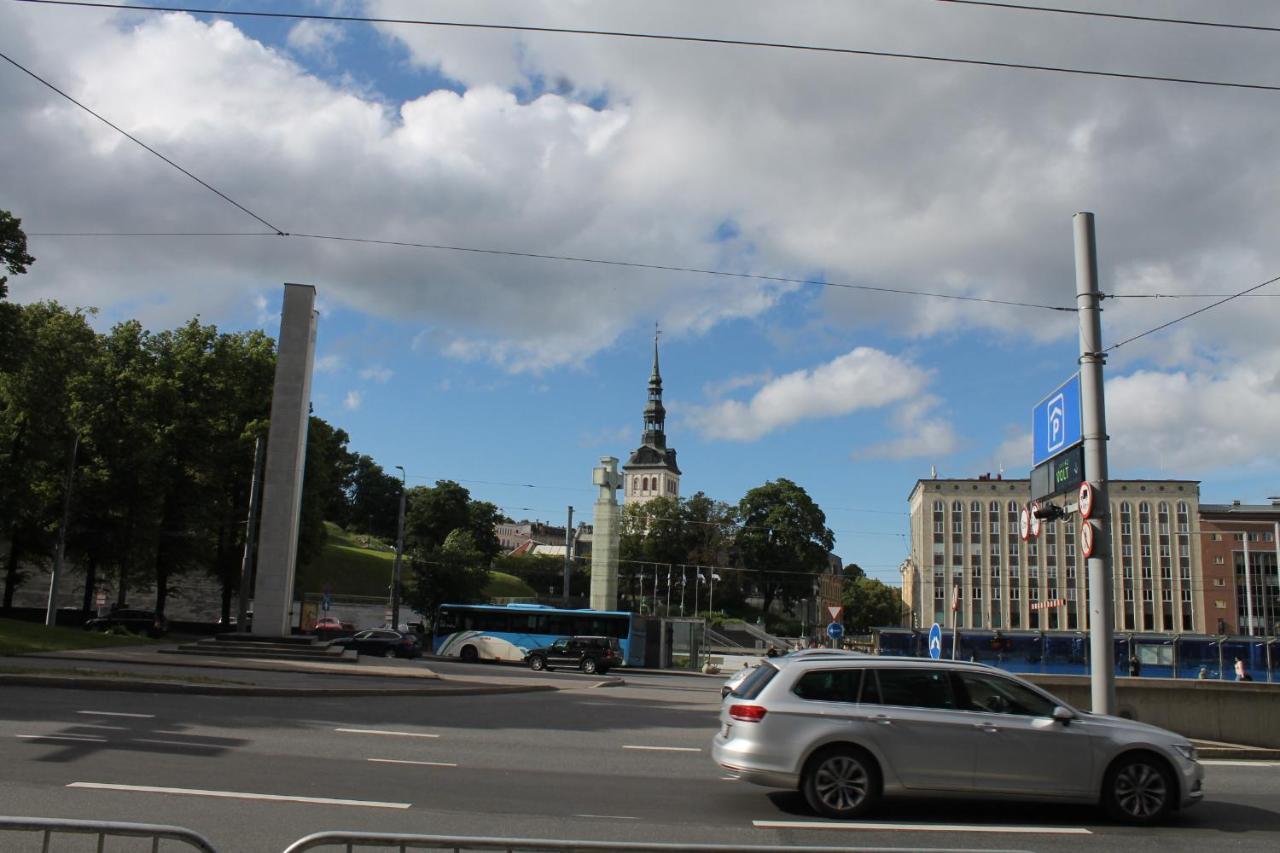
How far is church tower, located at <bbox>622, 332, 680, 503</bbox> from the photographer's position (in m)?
154

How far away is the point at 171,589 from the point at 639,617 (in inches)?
882

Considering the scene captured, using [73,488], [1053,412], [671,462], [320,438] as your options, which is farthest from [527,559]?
[1053,412]

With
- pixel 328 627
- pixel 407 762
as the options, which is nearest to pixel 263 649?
pixel 407 762

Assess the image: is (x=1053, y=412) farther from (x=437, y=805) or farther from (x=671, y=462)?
(x=671, y=462)

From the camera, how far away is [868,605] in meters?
112

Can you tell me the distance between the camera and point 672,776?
11.3 metres

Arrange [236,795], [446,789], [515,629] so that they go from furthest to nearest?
[515,629] < [446,789] < [236,795]

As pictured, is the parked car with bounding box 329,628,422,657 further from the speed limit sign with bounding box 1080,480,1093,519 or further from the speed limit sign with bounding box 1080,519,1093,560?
the speed limit sign with bounding box 1080,480,1093,519

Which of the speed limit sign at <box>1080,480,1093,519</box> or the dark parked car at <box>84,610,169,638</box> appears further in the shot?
the dark parked car at <box>84,610,169,638</box>

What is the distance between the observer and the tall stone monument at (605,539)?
5706 cm

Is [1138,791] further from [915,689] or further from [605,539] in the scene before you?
[605,539]

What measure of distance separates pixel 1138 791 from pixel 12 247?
33.8 metres

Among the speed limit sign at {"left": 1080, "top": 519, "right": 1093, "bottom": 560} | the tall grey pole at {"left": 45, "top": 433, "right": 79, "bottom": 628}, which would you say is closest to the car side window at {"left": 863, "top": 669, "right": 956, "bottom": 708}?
the speed limit sign at {"left": 1080, "top": 519, "right": 1093, "bottom": 560}

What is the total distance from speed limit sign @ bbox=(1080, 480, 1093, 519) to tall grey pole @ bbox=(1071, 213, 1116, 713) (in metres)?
0.06
